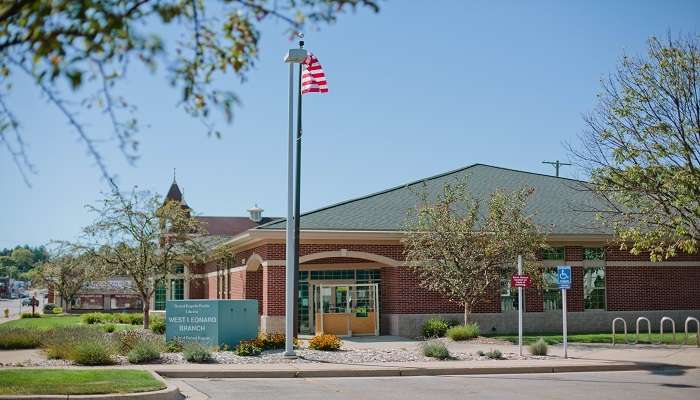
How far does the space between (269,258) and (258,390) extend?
14.2 metres

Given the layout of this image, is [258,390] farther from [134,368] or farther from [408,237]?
[408,237]

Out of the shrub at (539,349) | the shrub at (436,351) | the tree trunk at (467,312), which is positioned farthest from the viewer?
the tree trunk at (467,312)

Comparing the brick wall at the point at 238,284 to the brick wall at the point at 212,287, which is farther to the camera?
the brick wall at the point at 212,287

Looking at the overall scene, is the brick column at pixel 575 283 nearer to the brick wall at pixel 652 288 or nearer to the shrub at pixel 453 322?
the brick wall at pixel 652 288

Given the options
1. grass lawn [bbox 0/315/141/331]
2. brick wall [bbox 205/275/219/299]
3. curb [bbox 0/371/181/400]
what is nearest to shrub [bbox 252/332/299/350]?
curb [bbox 0/371/181/400]

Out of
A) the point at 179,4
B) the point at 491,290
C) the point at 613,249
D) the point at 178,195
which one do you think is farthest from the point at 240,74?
the point at 178,195

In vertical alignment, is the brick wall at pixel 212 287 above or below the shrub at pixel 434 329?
above

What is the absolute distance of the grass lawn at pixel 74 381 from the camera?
1323cm

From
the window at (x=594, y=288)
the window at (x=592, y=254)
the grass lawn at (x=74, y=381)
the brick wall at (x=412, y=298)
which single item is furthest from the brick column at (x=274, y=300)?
the grass lawn at (x=74, y=381)

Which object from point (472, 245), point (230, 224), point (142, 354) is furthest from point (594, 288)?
point (230, 224)

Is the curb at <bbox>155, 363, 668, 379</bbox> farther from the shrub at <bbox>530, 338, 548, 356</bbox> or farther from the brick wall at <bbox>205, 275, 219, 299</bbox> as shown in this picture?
the brick wall at <bbox>205, 275, 219, 299</bbox>

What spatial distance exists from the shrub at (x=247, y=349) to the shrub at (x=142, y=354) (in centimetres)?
229

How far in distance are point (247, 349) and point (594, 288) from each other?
1676 centimetres

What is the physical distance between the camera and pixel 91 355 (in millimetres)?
18359
